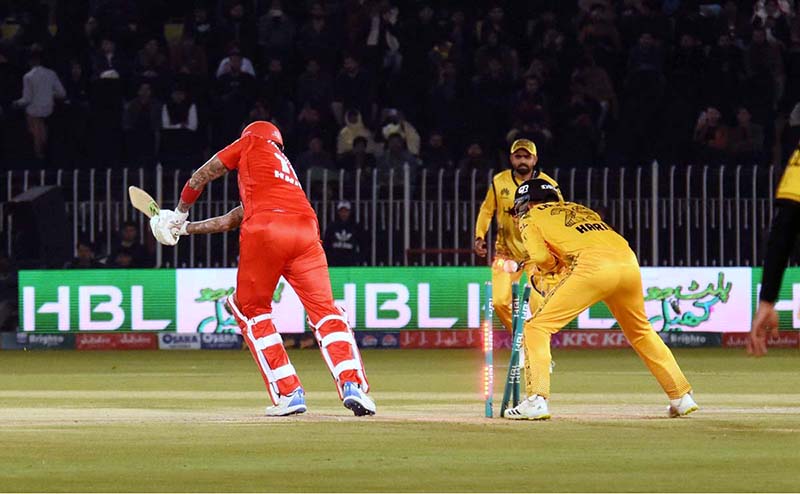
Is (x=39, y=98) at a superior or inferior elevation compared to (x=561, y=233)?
superior

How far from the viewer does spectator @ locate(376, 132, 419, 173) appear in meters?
24.8

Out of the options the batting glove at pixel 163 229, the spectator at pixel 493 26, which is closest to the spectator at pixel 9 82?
the spectator at pixel 493 26

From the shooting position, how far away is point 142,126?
1016 inches

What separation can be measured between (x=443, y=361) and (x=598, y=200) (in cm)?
413

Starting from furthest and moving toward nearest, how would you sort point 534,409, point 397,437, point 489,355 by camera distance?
point 489,355 < point 534,409 < point 397,437

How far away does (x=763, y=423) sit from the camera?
11758mm

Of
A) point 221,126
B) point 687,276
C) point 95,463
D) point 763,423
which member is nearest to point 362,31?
point 221,126

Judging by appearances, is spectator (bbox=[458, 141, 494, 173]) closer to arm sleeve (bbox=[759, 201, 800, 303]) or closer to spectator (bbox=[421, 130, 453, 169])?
spectator (bbox=[421, 130, 453, 169])

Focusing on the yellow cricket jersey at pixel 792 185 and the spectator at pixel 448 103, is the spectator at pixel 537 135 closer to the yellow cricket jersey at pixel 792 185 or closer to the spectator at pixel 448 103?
the spectator at pixel 448 103

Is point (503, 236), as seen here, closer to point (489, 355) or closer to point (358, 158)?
point (489, 355)

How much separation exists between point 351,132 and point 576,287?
13.9 m

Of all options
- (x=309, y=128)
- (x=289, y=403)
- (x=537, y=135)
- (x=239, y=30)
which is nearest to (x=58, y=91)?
(x=239, y=30)

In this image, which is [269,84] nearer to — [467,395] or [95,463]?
[467,395]

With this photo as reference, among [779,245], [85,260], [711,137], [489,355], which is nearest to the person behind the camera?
[779,245]
